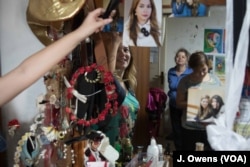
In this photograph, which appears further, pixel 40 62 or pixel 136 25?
pixel 136 25

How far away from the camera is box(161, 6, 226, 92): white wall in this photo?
0.83 m

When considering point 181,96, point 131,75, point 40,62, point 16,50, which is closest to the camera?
point 40,62

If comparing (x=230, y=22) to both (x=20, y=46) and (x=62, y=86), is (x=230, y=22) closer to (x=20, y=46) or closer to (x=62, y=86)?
(x=62, y=86)

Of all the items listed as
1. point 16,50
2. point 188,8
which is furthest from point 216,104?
point 16,50

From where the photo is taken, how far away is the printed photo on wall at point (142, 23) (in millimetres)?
929

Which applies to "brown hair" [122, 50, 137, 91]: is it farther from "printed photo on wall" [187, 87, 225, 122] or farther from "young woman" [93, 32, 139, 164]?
"printed photo on wall" [187, 87, 225, 122]

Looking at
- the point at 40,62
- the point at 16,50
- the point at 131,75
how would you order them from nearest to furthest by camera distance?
the point at 40,62, the point at 131,75, the point at 16,50

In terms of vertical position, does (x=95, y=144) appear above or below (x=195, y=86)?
below

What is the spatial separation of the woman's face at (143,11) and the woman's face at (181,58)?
0.16m

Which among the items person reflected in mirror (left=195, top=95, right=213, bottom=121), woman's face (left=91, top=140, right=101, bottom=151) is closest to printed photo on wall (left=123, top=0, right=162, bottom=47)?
person reflected in mirror (left=195, top=95, right=213, bottom=121)

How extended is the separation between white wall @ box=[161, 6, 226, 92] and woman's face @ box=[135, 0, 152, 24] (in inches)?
2.8

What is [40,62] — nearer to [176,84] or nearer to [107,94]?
[107,94]

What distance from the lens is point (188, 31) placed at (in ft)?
2.87

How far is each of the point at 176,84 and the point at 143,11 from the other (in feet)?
0.83
